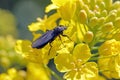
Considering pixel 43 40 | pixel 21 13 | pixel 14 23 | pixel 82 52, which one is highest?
pixel 21 13

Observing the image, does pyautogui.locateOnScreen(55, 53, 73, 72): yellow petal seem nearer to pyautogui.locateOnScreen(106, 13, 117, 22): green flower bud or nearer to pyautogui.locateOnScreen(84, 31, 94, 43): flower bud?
pyautogui.locateOnScreen(84, 31, 94, 43): flower bud

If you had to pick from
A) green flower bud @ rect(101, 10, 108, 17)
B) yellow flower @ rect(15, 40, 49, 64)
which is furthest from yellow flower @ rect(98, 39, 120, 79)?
yellow flower @ rect(15, 40, 49, 64)

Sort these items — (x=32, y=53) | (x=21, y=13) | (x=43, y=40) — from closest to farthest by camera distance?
(x=43, y=40) < (x=32, y=53) < (x=21, y=13)

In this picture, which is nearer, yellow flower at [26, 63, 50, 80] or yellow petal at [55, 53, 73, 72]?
yellow petal at [55, 53, 73, 72]

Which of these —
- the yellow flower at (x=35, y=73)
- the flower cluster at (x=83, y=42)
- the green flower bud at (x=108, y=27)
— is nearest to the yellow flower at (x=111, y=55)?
the flower cluster at (x=83, y=42)

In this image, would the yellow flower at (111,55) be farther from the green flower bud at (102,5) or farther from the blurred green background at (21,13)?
the blurred green background at (21,13)

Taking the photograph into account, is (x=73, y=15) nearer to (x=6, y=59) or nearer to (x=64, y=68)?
(x=64, y=68)

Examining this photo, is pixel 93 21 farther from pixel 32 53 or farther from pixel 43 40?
pixel 32 53

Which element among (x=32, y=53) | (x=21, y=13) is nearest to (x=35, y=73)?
(x=32, y=53)

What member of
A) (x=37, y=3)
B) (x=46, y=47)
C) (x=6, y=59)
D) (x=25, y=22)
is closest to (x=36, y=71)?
(x=6, y=59)
